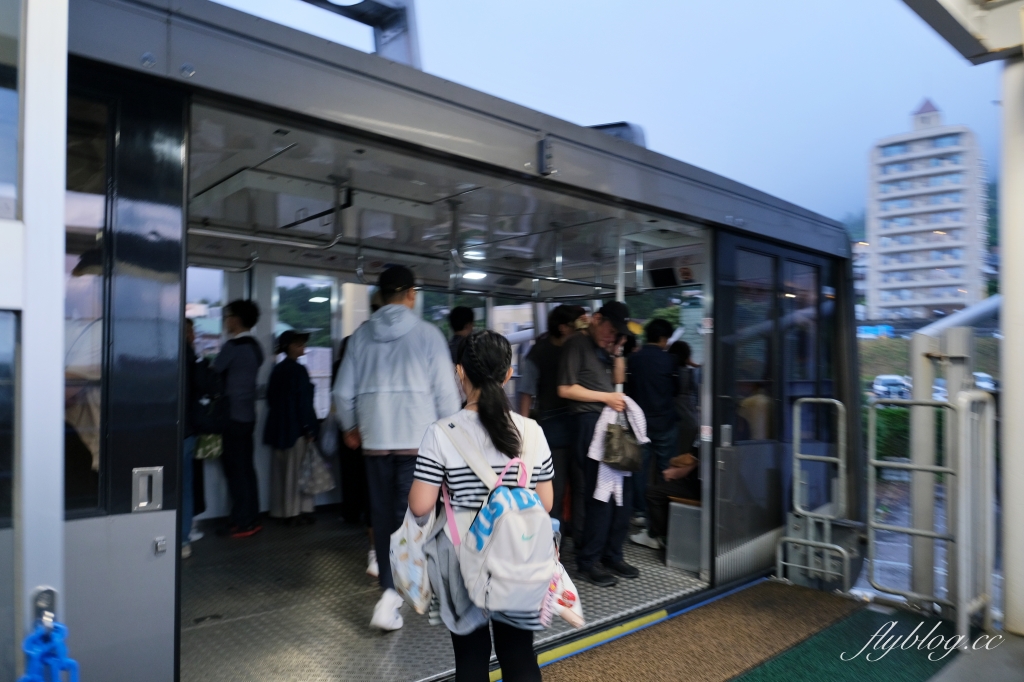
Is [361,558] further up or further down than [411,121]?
further down

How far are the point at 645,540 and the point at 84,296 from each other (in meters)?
4.54

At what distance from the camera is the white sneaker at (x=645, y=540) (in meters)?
5.39

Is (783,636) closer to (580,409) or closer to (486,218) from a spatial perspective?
(580,409)

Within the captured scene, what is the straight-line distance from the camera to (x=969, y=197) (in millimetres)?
15508

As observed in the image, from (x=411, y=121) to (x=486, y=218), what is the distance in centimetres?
229

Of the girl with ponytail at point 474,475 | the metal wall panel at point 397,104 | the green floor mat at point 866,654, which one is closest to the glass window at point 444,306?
the metal wall panel at point 397,104

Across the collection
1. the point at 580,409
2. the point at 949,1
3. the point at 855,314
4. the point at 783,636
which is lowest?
the point at 783,636

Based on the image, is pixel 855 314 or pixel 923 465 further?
pixel 855 314

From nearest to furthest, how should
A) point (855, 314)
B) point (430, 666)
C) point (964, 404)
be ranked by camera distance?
point (430, 666)
point (964, 404)
point (855, 314)

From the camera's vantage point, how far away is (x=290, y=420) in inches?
223

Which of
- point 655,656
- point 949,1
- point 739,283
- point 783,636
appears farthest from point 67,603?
point 949,1

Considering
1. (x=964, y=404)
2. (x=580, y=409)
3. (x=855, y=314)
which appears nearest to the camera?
(x=964, y=404)

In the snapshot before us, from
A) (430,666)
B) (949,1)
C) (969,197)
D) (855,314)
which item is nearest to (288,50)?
(430,666)

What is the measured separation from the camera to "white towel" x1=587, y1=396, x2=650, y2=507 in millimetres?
4312
